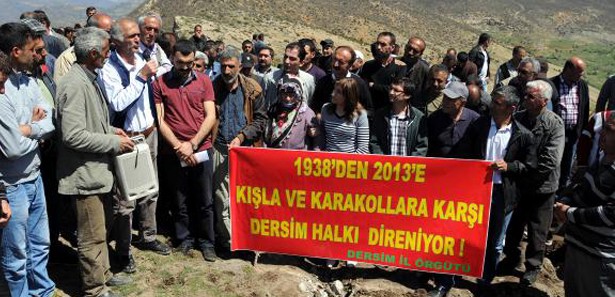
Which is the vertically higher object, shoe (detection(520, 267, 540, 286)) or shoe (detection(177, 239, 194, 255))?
shoe (detection(177, 239, 194, 255))

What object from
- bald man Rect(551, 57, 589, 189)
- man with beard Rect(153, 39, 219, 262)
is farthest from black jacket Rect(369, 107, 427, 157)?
bald man Rect(551, 57, 589, 189)

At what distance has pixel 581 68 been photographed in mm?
6930

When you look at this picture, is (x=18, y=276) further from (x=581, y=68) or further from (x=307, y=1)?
(x=307, y=1)

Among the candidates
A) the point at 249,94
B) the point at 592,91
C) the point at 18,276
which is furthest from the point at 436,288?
the point at 592,91

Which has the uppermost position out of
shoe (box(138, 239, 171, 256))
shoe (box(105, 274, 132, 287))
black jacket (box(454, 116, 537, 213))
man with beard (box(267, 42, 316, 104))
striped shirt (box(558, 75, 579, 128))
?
man with beard (box(267, 42, 316, 104))

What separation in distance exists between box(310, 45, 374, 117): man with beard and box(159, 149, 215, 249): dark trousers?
5.36 ft

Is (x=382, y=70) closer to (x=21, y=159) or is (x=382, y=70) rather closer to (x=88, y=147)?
(x=88, y=147)

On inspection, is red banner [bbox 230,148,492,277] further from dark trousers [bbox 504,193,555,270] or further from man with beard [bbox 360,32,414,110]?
man with beard [bbox 360,32,414,110]

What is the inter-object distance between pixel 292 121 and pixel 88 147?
212cm

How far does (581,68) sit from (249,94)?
4803 millimetres

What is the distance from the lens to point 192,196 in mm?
5762

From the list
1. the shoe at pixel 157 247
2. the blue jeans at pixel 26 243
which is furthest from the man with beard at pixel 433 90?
the blue jeans at pixel 26 243

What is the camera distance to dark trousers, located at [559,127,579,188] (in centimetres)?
730

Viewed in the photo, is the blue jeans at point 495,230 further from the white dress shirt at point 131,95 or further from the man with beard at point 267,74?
the white dress shirt at point 131,95
